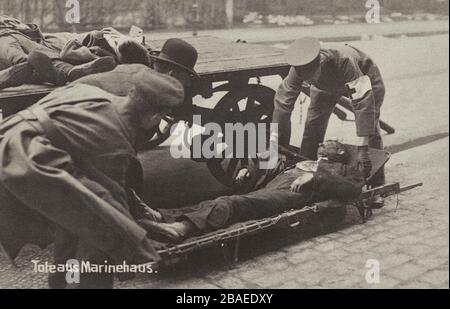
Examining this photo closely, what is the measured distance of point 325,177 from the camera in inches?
166

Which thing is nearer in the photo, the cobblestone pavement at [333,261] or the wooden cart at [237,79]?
the cobblestone pavement at [333,261]

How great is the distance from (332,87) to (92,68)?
2.01m

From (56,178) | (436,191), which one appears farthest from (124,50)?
(436,191)

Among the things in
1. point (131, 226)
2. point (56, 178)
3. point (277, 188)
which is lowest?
point (277, 188)

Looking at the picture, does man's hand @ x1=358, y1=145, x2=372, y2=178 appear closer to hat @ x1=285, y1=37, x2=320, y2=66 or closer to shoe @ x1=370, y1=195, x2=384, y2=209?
shoe @ x1=370, y1=195, x2=384, y2=209

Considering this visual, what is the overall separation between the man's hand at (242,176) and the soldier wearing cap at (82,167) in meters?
1.79

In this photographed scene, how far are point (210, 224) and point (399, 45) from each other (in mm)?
11398

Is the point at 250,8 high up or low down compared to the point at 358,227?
up

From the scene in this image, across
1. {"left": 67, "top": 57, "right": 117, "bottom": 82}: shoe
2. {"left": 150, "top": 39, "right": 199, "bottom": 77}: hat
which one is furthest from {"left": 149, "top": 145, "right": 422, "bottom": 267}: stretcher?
{"left": 67, "top": 57, "right": 117, "bottom": 82}: shoe

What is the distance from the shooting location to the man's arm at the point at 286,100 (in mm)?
4846

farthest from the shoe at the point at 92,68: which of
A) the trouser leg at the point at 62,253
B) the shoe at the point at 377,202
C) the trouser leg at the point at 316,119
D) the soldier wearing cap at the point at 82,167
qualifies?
the shoe at the point at 377,202

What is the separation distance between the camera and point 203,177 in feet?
18.3

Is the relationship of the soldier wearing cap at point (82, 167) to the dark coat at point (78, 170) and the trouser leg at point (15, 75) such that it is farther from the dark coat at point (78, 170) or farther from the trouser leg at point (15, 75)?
the trouser leg at point (15, 75)
